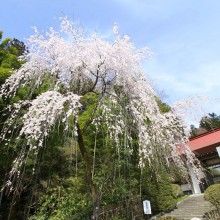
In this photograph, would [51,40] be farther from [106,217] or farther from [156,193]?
[156,193]

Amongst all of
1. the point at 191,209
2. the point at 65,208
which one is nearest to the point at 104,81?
the point at 65,208

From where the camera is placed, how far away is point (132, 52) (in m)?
5.10

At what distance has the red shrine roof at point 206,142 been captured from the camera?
11120 millimetres

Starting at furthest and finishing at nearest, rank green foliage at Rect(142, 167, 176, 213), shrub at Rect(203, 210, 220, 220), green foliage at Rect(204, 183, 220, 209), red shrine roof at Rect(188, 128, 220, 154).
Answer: red shrine roof at Rect(188, 128, 220, 154), green foliage at Rect(142, 167, 176, 213), green foliage at Rect(204, 183, 220, 209), shrub at Rect(203, 210, 220, 220)

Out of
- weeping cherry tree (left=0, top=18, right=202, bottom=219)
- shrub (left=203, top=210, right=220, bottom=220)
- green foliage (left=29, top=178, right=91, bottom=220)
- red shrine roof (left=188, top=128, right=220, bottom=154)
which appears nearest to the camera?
weeping cherry tree (left=0, top=18, right=202, bottom=219)

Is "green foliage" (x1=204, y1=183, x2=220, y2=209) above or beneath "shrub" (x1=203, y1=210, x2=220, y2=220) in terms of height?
above

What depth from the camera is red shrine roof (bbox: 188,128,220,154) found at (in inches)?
438

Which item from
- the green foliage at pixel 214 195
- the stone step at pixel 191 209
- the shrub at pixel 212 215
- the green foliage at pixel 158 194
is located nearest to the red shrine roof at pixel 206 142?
the stone step at pixel 191 209

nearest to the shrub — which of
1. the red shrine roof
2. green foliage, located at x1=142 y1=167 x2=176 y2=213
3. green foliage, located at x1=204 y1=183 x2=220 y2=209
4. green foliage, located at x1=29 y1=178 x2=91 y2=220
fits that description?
green foliage, located at x1=204 y1=183 x2=220 y2=209

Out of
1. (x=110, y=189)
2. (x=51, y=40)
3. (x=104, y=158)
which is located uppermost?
(x=51, y=40)

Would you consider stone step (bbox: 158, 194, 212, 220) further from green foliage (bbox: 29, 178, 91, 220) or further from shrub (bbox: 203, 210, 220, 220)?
green foliage (bbox: 29, 178, 91, 220)

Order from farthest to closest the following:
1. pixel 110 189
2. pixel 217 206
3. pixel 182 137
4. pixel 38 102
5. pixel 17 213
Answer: pixel 17 213, pixel 217 206, pixel 110 189, pixel 182 137, pixel 38 102

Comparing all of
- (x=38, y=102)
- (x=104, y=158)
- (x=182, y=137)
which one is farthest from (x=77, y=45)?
(x=104, y=158)

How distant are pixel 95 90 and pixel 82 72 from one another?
2.40 ft
